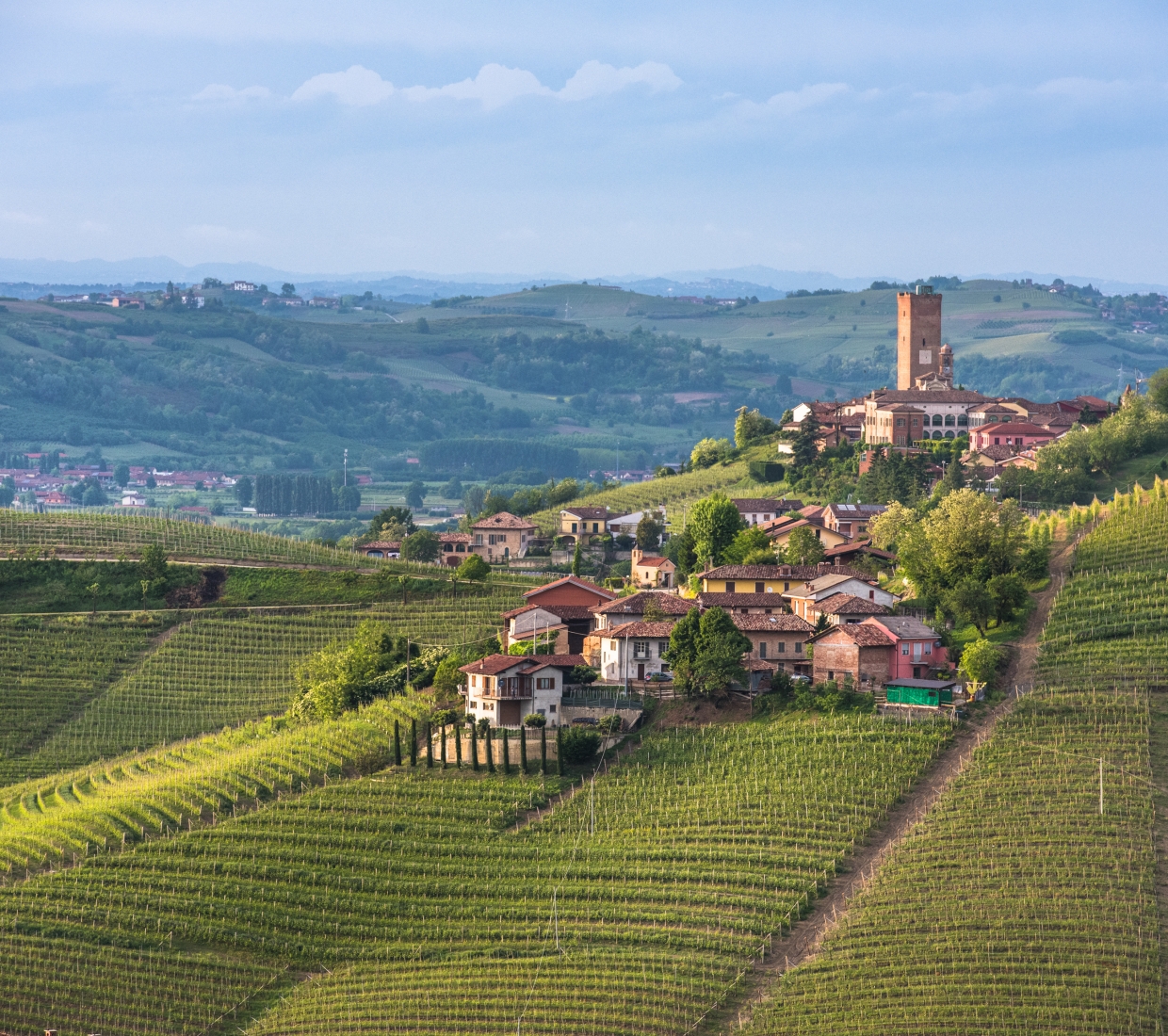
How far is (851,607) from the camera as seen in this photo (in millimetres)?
66938

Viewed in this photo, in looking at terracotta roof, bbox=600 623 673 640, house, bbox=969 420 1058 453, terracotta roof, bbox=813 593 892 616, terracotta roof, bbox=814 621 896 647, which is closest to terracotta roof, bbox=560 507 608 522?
house, bbox=969 420 1058 453

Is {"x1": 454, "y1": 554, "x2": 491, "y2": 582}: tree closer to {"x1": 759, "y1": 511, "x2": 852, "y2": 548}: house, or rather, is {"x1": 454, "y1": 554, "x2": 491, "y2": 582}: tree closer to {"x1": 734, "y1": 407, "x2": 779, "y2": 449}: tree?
{"x1": 759, "y1": 511, "x2": 852, "y2": 548}: house

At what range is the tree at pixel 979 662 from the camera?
6222 centimetres

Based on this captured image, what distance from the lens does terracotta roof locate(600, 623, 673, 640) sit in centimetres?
6575

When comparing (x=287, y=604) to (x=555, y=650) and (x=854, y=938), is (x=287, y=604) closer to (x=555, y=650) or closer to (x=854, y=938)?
(x=555, y=650)

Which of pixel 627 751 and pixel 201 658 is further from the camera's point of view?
pixel 201 658

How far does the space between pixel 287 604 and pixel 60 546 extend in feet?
41.6

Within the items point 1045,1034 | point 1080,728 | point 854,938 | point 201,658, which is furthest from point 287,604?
point 1045,1034

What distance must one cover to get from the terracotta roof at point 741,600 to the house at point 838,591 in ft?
1.66

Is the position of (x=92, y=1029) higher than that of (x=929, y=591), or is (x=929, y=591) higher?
(x=929, y=591)

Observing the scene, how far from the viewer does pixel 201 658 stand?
7875cm

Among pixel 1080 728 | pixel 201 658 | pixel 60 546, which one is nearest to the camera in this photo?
pixel 1080 728

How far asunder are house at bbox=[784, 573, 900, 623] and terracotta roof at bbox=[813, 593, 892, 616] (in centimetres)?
121

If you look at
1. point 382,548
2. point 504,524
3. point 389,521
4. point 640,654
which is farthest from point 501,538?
point 640,654
